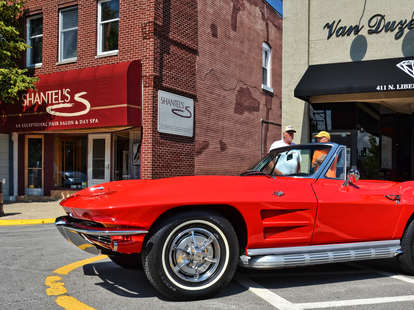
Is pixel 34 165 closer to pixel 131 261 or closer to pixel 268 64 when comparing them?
pixel 268 64

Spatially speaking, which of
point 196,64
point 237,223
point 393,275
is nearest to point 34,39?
point 196,64

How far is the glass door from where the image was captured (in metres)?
15.1

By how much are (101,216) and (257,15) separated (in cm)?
1742

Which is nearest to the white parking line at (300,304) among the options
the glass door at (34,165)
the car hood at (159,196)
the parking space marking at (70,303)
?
the car hood at (159,196)

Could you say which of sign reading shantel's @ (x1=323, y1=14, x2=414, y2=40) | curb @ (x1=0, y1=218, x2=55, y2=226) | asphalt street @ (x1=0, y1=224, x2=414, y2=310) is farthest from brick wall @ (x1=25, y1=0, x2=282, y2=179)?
asphalt street @ (x1=0, y1=224, x2=414, y2=310)

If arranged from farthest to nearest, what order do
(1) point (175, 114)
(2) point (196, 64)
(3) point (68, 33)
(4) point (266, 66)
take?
1. (4) point (266, 66)
2. (2) point (196, 64)
3. (3) point (68, 33)
4. (1) point (175, 114)

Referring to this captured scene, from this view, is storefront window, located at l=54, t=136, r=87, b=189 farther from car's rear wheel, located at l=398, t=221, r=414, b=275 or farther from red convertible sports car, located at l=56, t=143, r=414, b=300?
car's rear wheel, located at l=398, t=221, r=414, b=275

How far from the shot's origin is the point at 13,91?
488 inches

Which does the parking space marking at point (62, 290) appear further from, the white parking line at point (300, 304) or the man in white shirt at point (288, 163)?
the man in white shirt at point (288, 163)

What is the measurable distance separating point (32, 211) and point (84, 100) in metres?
3.52

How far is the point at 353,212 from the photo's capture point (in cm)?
414

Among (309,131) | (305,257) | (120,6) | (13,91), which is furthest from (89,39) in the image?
(305,257)

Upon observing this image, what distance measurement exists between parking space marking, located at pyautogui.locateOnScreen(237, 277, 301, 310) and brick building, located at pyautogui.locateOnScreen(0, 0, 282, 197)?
8377mm

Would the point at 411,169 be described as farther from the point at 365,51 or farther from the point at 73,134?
the point at 73,134
